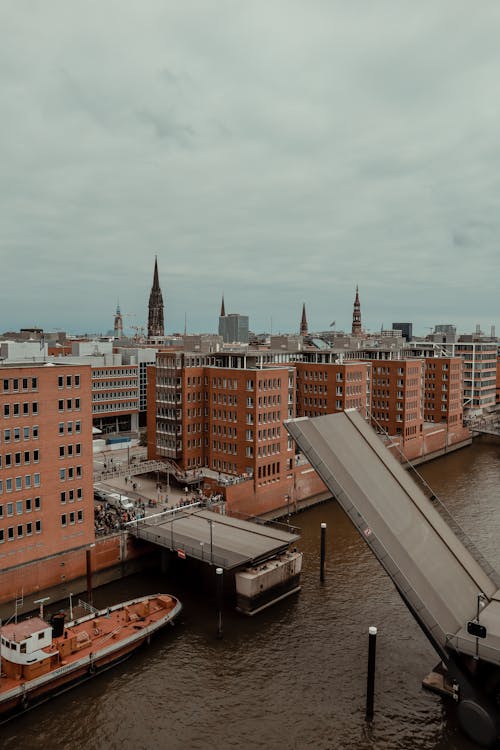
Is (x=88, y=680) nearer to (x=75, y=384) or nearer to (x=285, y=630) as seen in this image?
(x=285, y=630)

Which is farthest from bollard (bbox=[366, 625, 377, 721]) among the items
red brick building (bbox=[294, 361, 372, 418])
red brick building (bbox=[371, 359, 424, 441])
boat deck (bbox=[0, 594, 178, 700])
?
red brick building (bbox=[371, 359, 424, 441])

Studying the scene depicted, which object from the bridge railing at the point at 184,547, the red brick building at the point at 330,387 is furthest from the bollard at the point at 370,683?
the red brick building at the point at 330,387

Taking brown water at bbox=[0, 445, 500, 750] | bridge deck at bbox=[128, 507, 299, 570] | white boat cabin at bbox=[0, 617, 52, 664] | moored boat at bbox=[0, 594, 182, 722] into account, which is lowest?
brown water at bbox=[0, 445, 500, 750]

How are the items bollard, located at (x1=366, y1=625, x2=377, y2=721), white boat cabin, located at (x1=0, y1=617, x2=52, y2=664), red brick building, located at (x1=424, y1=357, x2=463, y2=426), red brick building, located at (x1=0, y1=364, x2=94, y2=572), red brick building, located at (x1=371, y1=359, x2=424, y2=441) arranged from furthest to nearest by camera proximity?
red brick building, located at (x1=424, y1=357, x2=463, y2=426) < red brick building, located at (x1=371, y1=359, x2=424, y2=441) < red brick building, located at (x1=0, y1=364, x2=94, y2=572) < white boat cabin, located at (x1=0, y1=617, x2=52, y2=664) < bollard, located at (x1=366, y1=625, x2=377, y2=721)

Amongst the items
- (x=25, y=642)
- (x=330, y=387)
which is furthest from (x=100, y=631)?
(x=330, y=387)

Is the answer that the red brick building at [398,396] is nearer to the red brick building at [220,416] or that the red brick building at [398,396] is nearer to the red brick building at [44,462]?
the red brick building at [220,416]

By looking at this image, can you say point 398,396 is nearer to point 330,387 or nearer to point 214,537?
point 330,387

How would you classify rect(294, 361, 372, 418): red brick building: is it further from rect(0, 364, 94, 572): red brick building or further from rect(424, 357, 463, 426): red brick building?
rect(0, 364, 94, 572): red brick building
